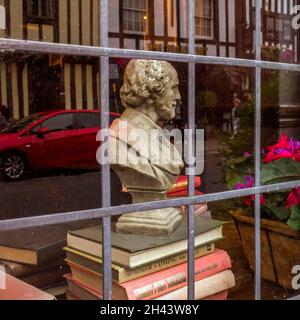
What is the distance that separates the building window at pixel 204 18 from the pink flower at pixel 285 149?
45 centimetres

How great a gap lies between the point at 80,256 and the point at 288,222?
31.3 inches

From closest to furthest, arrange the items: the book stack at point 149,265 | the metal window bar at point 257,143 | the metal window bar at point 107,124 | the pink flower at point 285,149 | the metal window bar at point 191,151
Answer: the metal window bar at point 107,124 < the book stack at point 149,265 < the metal window bar at point 191,151 < the metal window bar at point 257,143 < the pink flower at point 285,149

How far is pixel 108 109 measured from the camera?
1.12 m

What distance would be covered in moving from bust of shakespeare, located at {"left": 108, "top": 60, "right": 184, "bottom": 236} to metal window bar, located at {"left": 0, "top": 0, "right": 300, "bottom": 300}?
1.9 inches

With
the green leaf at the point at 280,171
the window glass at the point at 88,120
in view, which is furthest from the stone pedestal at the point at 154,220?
the green leaf at the point at 280,171

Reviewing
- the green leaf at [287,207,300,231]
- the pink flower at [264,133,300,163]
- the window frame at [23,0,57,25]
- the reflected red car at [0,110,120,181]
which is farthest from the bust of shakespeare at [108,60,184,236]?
the green leaf at [287,207,300,231]

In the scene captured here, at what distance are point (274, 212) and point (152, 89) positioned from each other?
575 mm

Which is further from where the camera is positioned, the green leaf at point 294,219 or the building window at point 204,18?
the green leaf at point 294,219

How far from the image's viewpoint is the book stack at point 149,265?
117 centimetres

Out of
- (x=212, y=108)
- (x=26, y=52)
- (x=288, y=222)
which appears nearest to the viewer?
(x=26, y=52)

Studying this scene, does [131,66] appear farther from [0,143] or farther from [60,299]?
[60,299]

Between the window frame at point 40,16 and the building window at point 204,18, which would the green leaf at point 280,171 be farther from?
the window frame at point 40,16

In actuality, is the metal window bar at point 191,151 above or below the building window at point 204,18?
below
